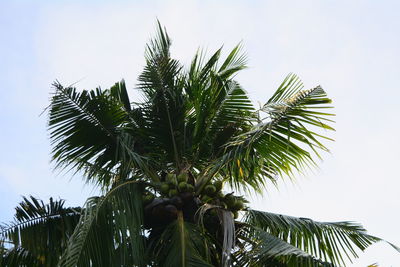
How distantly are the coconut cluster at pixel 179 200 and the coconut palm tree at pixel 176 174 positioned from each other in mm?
Answer: 11

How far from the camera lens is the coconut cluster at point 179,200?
7.36m

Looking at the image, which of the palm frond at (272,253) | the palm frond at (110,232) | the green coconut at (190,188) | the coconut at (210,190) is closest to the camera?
the palm frond at (272,253)

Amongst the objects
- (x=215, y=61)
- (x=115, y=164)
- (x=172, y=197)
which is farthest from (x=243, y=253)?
(x=215, y=61)

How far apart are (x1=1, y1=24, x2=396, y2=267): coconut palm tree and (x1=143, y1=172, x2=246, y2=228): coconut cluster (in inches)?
0.4

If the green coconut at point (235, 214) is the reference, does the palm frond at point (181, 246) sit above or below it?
below

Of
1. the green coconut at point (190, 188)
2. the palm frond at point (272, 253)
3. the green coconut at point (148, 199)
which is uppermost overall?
the green coconut at point (190, 188)

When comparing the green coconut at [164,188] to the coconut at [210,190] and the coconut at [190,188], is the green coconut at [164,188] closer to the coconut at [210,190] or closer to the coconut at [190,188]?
the coconut at [190,188]

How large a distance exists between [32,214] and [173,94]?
2196mm

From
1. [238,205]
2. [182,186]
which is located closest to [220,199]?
[238,205]

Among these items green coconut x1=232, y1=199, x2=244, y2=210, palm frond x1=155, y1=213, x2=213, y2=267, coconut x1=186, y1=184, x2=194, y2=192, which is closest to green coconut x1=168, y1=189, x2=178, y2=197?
coconut x1=186, y1=184, x2=194, y2=192

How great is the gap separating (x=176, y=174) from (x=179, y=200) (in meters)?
0.64

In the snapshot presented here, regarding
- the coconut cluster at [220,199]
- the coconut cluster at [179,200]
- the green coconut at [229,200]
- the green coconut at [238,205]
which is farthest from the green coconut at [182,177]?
Result: the green coconut at [238,205]

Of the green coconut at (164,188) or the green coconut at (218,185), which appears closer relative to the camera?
the green coconut at (164,188)

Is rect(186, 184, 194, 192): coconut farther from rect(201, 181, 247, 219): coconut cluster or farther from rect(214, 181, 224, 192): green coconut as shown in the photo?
rect(214, 181, 224, 192): green coconut
